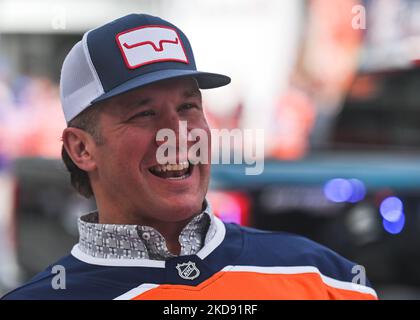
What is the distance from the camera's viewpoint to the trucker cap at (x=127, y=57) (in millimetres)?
1665

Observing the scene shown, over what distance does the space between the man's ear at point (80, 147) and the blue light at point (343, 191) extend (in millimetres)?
2181

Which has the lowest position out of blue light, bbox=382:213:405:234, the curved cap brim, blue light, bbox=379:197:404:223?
blue light, bbox=382:213:405:234

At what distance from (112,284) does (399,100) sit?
3777mm

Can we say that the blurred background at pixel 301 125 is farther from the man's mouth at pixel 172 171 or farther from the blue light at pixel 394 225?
the man's mouth at pixel 172 171

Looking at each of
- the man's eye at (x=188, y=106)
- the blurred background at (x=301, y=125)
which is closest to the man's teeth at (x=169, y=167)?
the man's eye at (x=188, y=106)

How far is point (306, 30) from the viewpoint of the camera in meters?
5.43

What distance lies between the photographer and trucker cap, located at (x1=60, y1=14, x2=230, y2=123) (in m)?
1.67

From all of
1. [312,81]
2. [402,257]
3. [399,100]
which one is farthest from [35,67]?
[402,257]

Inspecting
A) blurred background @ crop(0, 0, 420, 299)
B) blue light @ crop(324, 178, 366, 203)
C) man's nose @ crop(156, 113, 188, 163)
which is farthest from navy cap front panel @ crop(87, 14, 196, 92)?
blue light @ crop(324, 178, 366, 203)

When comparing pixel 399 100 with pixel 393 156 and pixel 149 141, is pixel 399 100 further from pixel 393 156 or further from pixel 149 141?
pixel 149 141

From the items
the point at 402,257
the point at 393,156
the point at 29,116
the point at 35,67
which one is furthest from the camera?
the point at 29,116

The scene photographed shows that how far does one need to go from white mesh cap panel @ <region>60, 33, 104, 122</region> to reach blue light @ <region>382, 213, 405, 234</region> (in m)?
2.51

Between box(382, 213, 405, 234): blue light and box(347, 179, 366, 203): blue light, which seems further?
box(382, 213, 405, 234): blue light

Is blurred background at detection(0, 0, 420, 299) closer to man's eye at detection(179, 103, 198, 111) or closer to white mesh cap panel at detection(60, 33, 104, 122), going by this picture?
white mesh cap panel at detection(60, 33, 104, 122)
